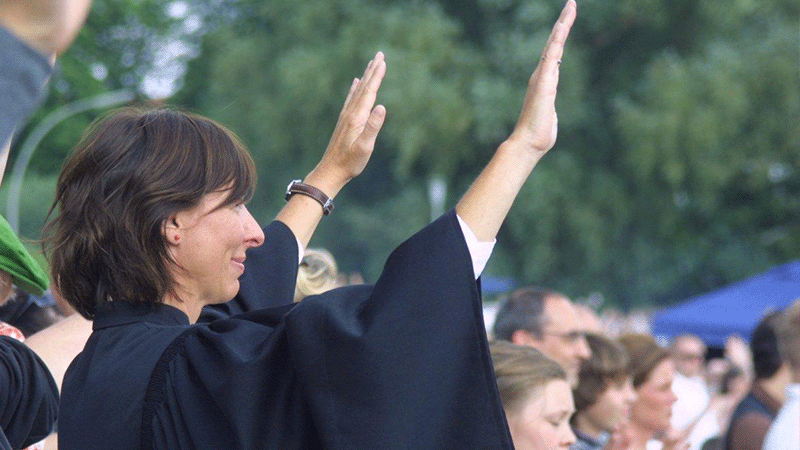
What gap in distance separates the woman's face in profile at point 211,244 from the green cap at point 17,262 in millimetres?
563

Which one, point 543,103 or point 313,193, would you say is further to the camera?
point 313,193

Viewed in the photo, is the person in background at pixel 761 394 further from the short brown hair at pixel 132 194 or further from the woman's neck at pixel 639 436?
the short brown hair at pixel 132 194

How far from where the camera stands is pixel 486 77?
23.6m

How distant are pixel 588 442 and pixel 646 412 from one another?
67cm

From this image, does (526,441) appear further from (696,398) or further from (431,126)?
(431,126)

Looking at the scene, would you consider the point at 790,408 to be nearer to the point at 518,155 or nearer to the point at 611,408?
the point at 611,408

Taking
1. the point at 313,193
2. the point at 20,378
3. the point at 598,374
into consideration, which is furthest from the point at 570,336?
the point at 20,378

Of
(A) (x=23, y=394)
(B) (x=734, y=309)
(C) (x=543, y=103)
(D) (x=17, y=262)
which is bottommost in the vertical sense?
(A) (x=23, y=394)

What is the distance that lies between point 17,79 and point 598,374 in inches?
174

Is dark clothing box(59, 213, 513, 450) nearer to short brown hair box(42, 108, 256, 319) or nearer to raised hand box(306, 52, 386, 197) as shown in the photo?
short brown hair box(42, 108, 256, 319)

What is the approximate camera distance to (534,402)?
12.6 feet

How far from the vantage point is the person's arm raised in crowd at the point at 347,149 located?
118 inches

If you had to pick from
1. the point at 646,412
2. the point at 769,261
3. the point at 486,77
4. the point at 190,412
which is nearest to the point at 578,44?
the point at 486,77

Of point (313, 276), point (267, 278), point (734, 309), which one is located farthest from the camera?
point (734, 309)
